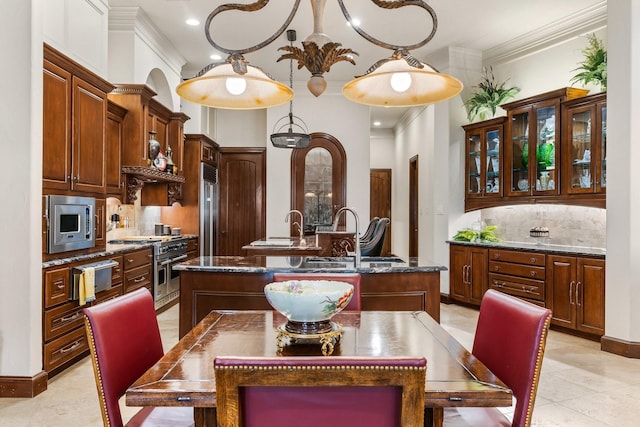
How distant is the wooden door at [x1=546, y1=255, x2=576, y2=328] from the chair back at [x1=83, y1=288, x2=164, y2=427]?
3938mm

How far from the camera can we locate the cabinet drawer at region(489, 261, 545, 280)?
473 cm

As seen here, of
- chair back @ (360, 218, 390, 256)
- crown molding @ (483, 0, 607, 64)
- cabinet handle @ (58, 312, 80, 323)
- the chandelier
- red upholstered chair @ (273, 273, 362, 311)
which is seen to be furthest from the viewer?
chair back @ (360, 218, 390, 256)

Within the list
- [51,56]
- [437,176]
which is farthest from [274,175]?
[51,56]

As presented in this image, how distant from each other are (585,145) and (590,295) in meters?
1.47

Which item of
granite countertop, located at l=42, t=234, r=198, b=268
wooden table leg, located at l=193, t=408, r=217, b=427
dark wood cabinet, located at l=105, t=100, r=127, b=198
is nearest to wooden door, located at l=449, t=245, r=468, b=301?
granite countertop, located at l=42, t=234, r=198, b=268

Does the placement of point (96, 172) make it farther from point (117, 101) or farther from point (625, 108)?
point (625, 108)

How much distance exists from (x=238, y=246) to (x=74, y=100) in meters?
4.85

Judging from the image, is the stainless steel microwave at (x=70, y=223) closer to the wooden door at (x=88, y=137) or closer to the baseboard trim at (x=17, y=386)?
the wooden door at (x=88, y=137)

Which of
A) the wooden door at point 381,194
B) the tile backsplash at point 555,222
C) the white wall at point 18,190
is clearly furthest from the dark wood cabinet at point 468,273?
the wooden door at point 381,194

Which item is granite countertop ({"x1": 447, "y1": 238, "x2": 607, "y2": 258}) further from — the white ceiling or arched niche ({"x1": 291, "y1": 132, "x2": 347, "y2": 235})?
arched niche ({"x1": 291, "y1": 132, "x2": 347, "y2": 235})

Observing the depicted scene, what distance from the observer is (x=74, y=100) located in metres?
3.50

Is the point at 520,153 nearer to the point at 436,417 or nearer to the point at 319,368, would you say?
the point at 436,417

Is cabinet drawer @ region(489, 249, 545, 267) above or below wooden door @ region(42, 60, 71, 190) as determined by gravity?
below

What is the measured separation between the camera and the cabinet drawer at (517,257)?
15.5 feet
